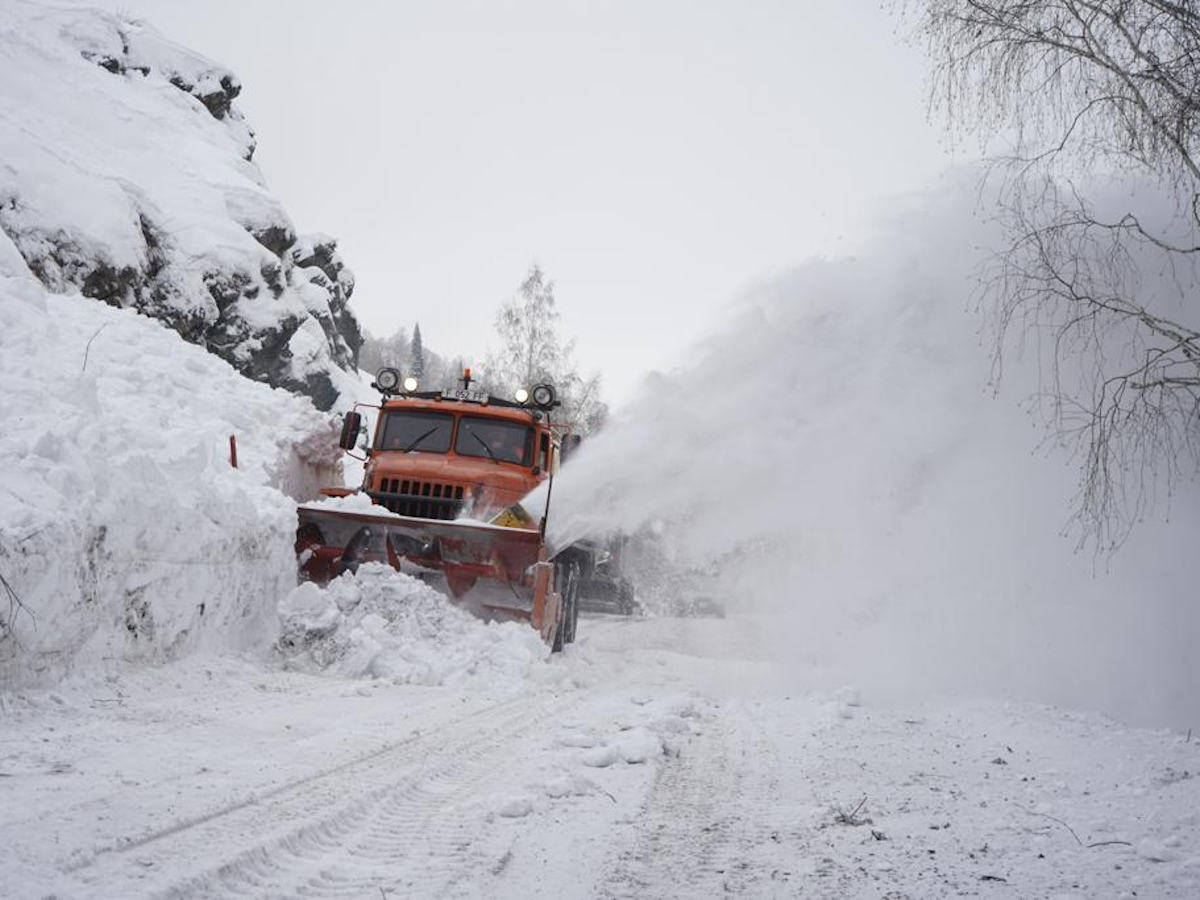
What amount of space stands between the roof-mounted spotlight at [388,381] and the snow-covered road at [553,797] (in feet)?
16.1

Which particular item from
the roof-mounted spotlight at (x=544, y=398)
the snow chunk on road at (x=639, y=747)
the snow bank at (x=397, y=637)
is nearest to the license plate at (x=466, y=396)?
the roof-mounted spotlight at (x=544, y=398)

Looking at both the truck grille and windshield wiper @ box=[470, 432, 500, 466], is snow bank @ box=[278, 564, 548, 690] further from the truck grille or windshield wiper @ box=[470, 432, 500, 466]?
windshield wiper @ box=[470, 432, 500, 466]

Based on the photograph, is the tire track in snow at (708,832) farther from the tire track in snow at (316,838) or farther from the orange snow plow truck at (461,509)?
the orange snow plow truck at (461,509)

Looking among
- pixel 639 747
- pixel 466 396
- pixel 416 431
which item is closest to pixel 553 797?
pixel 639 747

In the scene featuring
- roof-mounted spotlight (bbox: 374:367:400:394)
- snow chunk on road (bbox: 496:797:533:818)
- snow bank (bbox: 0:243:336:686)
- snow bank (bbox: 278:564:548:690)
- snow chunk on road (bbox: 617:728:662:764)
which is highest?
roof-mounted spotlight (bbox: 374:367:400:394)

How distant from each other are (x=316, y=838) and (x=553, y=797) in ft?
3.78

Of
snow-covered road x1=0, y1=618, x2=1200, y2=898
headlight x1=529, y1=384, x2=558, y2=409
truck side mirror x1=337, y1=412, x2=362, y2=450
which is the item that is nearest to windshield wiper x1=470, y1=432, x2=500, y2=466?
headlight x1=529, y1=384, x2=558, y2=409

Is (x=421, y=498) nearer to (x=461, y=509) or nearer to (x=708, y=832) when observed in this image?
(x=461, y=509)

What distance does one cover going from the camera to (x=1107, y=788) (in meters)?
4.24

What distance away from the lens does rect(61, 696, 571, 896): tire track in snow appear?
263 cm

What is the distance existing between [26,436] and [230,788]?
2.95 metres

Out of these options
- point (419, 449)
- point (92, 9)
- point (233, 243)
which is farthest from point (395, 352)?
point (419, 449)

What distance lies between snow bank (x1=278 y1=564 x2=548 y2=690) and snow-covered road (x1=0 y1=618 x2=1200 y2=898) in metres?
0.57

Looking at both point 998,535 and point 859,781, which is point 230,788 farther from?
point 998,535
